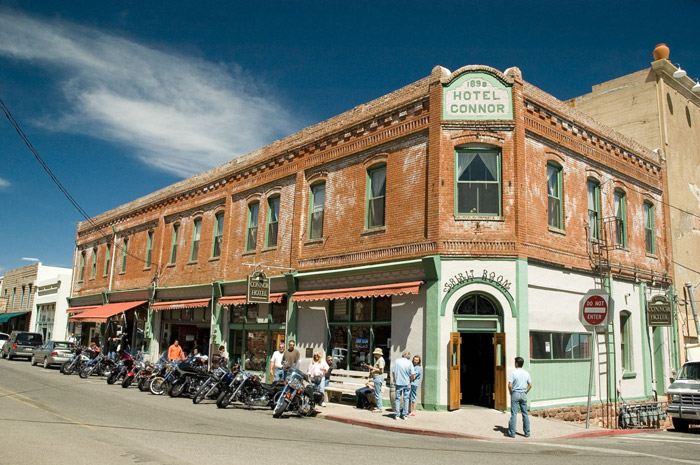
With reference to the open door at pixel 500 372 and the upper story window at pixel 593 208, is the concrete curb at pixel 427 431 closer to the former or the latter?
the open door at pixel 500 372

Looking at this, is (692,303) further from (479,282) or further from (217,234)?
(217,234)

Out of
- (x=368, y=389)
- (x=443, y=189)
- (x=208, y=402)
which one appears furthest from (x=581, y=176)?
(x=208, y=402)

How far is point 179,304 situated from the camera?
84.9 ft

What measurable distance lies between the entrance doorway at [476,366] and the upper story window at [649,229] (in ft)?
27.3

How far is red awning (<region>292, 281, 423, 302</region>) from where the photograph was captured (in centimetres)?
1559

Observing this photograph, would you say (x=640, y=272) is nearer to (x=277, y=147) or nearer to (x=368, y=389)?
(x=368, y=389)

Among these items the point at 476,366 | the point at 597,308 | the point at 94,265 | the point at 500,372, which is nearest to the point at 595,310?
the point at 597,308

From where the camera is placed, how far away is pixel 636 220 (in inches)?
813

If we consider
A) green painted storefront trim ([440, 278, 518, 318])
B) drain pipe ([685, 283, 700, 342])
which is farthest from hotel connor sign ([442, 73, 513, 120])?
drain pipe ([685, 283, 700, 342])

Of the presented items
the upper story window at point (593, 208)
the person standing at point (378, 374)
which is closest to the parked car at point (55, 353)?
the person standing at point (378, 374)

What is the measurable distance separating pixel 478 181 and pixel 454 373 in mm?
5206

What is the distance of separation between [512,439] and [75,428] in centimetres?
850

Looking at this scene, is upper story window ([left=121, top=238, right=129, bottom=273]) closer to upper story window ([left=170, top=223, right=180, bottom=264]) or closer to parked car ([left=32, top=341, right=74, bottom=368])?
upper story window ([left=170, top=223, right=180, bottom=264])

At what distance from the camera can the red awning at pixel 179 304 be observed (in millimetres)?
24672
